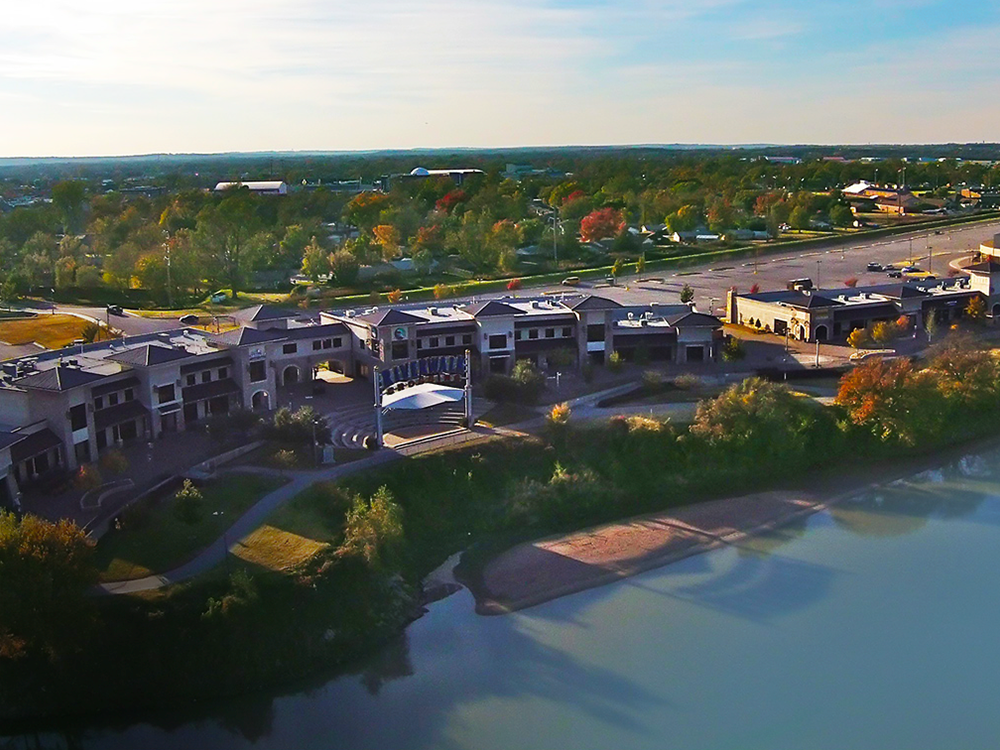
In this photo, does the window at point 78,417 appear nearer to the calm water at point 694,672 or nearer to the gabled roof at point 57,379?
the gabled roof at point 57,379

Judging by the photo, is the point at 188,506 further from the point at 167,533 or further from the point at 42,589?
the point at 42,589

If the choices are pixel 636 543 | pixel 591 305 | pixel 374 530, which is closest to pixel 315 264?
pixel 591 305

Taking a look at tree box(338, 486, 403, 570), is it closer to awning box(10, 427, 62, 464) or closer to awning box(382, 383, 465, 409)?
awning box(382, 383, 465, 409)

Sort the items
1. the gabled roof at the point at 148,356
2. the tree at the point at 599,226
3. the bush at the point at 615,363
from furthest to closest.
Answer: the tree at the point at 599,226 < the bush at the point at 615,363 < the gabled roof at the point at 148,356

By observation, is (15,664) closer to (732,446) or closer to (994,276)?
(732,446)

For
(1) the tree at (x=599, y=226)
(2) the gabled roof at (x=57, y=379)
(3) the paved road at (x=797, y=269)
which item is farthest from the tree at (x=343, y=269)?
(2) the gabled roof at (x=57, y=379)

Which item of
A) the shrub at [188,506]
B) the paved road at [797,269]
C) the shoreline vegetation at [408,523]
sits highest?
the paved road at [797,269]
